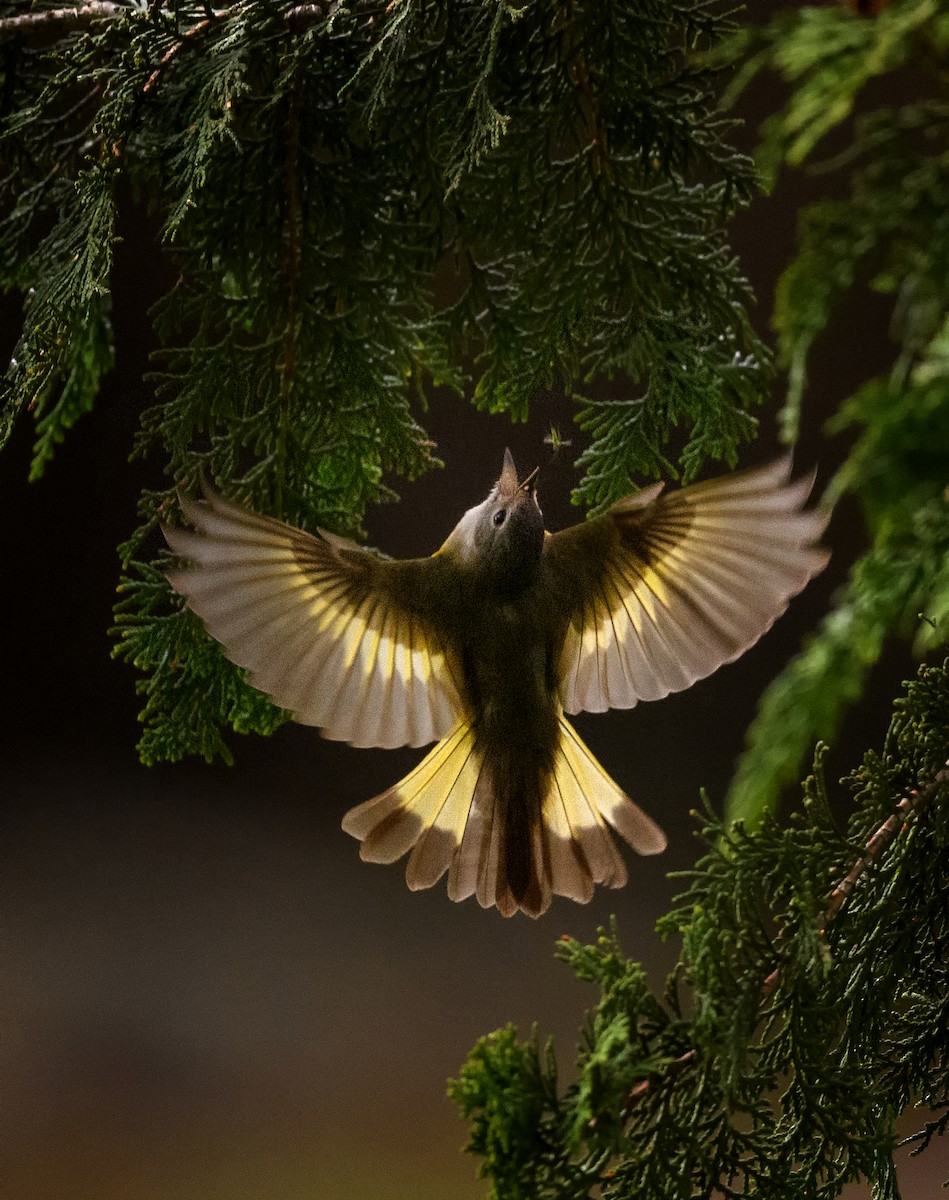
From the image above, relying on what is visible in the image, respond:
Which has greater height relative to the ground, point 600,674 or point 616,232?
point 616,232

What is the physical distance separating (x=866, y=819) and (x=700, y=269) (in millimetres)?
367

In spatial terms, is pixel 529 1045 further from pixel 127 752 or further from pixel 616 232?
pixel 127 752

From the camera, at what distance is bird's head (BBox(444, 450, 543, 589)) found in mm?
626

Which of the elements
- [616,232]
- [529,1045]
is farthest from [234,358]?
[529,1045]

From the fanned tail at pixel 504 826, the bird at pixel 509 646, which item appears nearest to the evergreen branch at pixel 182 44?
the bird at pixel 509 646

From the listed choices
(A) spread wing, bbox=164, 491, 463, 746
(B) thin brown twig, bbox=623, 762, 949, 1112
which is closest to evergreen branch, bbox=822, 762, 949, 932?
(B) thin brown twig, bbox=623, 762, 949, 1112

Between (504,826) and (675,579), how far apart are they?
18cm

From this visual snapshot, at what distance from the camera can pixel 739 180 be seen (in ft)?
2.40

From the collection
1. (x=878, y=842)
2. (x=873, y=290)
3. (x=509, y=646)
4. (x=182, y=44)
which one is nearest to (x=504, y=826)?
(x=509, y=646)

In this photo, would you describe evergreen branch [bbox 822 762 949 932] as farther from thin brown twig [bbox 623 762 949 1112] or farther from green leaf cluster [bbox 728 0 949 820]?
green leaf cluster [bbox 728 0 949 820]

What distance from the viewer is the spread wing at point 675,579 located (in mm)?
613

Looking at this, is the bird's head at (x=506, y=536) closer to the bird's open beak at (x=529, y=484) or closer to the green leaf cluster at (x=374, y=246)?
the bird's open beak at (x=529, y=484)

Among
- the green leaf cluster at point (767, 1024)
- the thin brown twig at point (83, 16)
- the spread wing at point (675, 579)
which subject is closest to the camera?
the green leaf cluster at point (767, 1024)

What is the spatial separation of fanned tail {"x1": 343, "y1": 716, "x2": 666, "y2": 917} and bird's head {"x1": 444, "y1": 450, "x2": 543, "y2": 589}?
0.34ft
